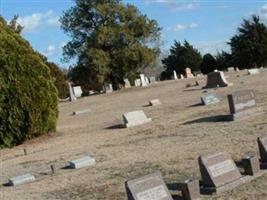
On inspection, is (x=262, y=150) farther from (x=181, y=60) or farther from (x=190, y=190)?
(x=181, y=60)

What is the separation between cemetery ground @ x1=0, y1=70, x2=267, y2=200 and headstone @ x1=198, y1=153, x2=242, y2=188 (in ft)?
0.74

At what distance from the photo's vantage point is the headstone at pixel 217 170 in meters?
7.62

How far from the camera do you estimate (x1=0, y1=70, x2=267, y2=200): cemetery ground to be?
8.66 m

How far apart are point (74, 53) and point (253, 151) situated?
122ft

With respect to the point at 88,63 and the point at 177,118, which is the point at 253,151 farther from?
the point at 88,63

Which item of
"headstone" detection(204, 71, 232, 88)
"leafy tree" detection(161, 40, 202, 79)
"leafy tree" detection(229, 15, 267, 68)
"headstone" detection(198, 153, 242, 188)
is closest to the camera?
"headstone" detection(198, 153, 242, 188)

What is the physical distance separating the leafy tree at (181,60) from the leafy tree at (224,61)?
235 centimetres

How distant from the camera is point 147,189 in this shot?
6941 millimetres

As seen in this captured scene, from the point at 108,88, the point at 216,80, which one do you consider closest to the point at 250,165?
the point at 216,80

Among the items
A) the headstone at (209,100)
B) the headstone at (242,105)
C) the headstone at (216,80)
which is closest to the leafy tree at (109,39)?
the headstone at (216,80)

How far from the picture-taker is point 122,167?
1001 cm

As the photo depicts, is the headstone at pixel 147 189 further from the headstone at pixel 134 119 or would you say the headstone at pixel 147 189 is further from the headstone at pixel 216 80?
the headstone at pixel 216 80

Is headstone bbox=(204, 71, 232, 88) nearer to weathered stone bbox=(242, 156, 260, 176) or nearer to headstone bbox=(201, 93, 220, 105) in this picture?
headstone bbox=(201, 93, 220, 105)

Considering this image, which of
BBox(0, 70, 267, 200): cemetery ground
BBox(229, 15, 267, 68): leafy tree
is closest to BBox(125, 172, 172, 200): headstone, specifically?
BBox(0, 70, 267, 200): cemetery ground
